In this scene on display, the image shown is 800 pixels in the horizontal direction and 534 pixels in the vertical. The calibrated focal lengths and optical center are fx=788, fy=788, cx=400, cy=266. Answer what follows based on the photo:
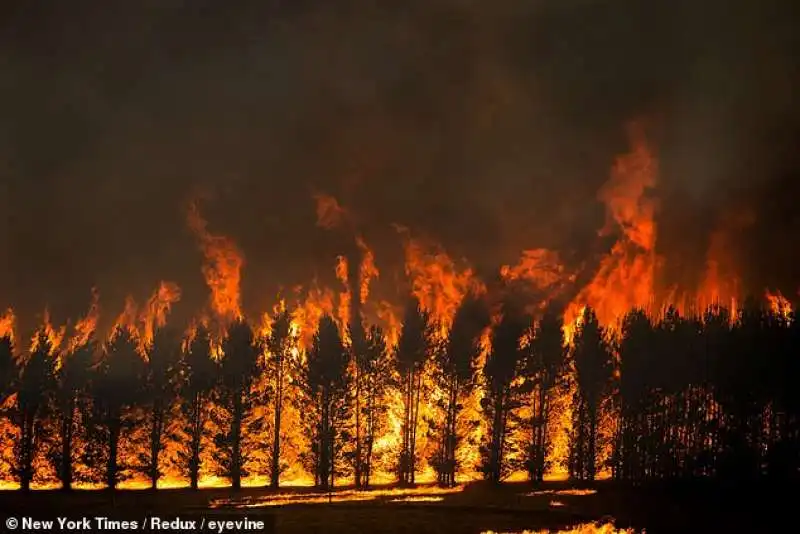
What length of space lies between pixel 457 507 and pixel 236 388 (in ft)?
67.3

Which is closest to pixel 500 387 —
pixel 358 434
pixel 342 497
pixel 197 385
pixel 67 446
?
pixel 358 434

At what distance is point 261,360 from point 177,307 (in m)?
16.6

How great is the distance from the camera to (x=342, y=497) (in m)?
Result: 50.8

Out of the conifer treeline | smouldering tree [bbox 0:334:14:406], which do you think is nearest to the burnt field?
the conifer treeline

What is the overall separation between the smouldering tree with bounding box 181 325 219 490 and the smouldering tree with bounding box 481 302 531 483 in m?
20.7

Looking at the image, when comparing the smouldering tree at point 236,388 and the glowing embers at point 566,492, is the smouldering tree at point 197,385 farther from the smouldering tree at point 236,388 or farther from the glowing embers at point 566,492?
the glowing embers at point 566,492

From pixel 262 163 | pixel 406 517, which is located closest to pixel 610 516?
pixel 406 517

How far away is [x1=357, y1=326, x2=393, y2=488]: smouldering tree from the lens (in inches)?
2368

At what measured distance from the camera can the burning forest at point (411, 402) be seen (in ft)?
186

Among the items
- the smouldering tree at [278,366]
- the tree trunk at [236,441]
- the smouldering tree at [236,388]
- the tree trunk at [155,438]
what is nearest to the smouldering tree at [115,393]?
the tree trunk at [155,438]

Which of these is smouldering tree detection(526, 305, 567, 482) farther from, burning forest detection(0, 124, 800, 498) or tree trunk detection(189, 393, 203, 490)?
tree trunk detection(189, 393, 203, 490)

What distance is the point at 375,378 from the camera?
6038 centimetres

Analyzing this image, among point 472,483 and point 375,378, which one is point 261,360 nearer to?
point 375,378

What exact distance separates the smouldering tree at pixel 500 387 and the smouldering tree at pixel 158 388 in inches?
916
